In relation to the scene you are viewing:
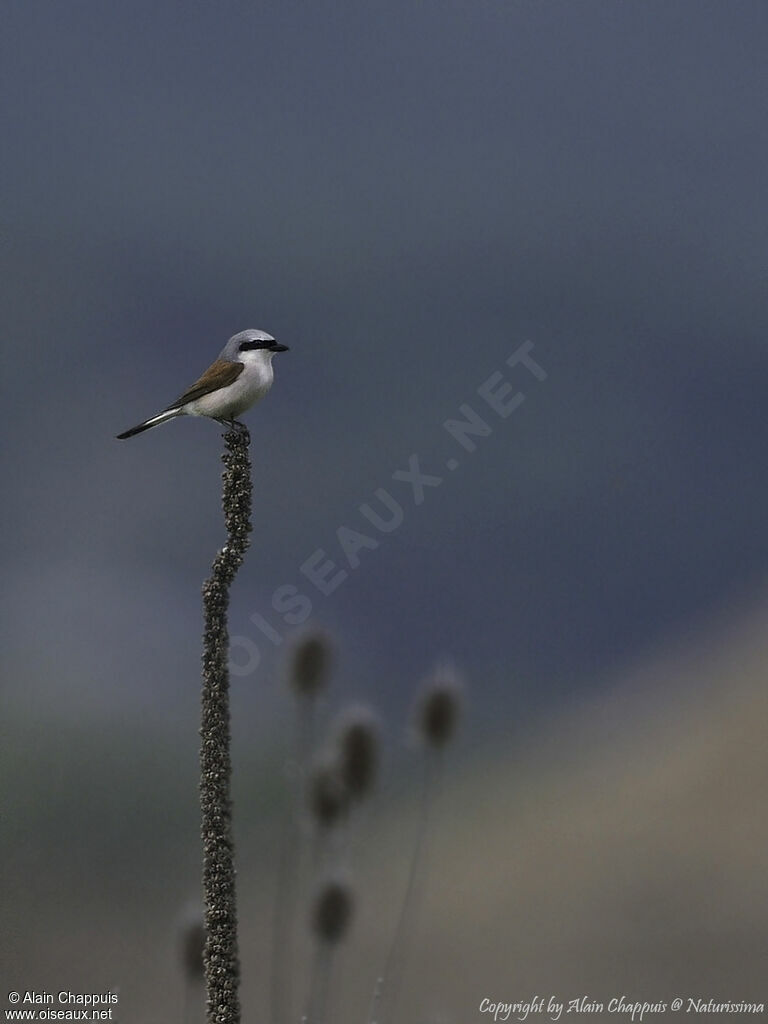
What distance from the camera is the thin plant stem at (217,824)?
3320 millimetres

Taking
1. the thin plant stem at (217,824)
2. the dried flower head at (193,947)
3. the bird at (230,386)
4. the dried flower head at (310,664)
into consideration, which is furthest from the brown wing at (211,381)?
the dried flower head at (193,947)

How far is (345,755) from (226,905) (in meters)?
0.76

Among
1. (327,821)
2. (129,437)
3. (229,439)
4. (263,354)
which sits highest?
(263,354)

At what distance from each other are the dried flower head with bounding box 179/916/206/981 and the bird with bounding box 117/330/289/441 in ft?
6.75

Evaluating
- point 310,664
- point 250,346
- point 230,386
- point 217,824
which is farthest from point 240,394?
point 217,824

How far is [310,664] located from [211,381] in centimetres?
154

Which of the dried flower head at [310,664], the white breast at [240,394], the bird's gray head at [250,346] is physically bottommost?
the dried flower head at [310,664]

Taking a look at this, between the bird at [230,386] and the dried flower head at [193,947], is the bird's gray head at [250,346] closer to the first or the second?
the bird at [230,386]

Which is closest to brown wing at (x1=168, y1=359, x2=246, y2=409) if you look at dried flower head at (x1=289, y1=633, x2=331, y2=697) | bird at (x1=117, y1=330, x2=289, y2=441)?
bird at (x1=117, y1=330, x2=289, y2=441)

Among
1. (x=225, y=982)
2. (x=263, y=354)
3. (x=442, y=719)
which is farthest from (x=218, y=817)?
(x=263, y=354)

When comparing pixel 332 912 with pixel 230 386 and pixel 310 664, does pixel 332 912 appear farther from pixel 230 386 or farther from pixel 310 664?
pixel 230 386

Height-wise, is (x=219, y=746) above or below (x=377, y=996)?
above

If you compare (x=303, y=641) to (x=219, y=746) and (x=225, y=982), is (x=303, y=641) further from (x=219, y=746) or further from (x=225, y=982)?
(x=225, y=982)

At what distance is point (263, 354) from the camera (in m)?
5.28
